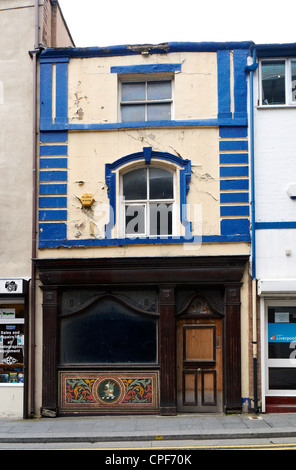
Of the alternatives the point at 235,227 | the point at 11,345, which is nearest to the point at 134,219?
the point at 235,227

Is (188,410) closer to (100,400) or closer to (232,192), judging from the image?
(100,400)

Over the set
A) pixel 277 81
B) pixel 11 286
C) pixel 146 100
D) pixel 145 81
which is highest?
pixel 145 81

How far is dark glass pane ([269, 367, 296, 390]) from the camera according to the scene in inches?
428

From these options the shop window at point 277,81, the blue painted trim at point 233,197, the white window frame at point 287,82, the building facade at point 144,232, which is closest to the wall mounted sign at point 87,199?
the building facade at point 144,232

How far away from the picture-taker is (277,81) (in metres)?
11.4

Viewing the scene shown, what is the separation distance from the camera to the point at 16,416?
1086 cm

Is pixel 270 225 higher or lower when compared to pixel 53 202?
lower

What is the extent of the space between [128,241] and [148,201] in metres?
1.09

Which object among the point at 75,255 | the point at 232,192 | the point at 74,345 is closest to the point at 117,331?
the point at 74,345

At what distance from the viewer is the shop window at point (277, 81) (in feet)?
37.2

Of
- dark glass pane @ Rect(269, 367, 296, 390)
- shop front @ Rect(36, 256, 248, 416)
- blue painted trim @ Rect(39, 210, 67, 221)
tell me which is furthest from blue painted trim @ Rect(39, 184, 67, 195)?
dark glass pane @ Rect(269, 367, 296, 390)

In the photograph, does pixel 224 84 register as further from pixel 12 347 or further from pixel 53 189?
pixel 12 347

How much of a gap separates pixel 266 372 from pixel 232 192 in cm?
417

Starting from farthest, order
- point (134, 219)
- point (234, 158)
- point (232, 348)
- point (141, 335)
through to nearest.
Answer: point (134, 219) < point (234, 158) < point (141, 335) < point (232, 348)
